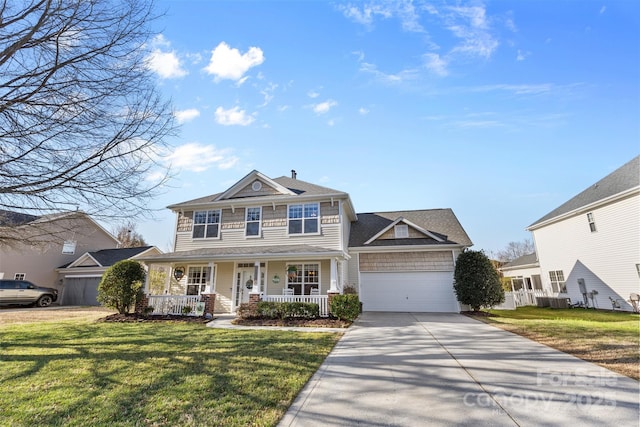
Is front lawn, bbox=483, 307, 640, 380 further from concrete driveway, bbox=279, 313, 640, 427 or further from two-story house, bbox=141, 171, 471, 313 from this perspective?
two-story house, bbox=141, 171, 471, 313

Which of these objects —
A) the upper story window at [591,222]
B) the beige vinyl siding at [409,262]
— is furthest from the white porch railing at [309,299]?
the upper story window at [591,222]

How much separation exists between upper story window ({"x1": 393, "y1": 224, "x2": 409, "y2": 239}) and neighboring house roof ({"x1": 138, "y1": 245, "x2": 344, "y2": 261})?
5.09 m

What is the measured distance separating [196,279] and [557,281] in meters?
23.2

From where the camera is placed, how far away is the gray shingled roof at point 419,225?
15297 millimetres

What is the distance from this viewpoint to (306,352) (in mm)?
6223

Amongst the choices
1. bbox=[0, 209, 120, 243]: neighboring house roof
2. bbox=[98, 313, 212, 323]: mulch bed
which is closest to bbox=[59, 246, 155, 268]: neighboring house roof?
bbox=[98, 313, 212, 323]: mulch bed

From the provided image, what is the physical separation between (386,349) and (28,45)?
8665 mm

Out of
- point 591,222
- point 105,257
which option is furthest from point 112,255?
point 591,222

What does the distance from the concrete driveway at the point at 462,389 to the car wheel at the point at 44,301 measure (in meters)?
22.7

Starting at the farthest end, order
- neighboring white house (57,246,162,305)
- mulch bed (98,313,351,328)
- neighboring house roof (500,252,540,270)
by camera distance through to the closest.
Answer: neighboring house roof (500,252,540,270) < neighboring white house (57,246,162,305) < mulch bed (98,313,351,328)

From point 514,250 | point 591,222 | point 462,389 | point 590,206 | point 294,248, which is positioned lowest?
point 462,389

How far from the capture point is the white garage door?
14.4 meters

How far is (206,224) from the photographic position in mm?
15516

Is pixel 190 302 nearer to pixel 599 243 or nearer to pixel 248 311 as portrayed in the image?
pixel 248 311
